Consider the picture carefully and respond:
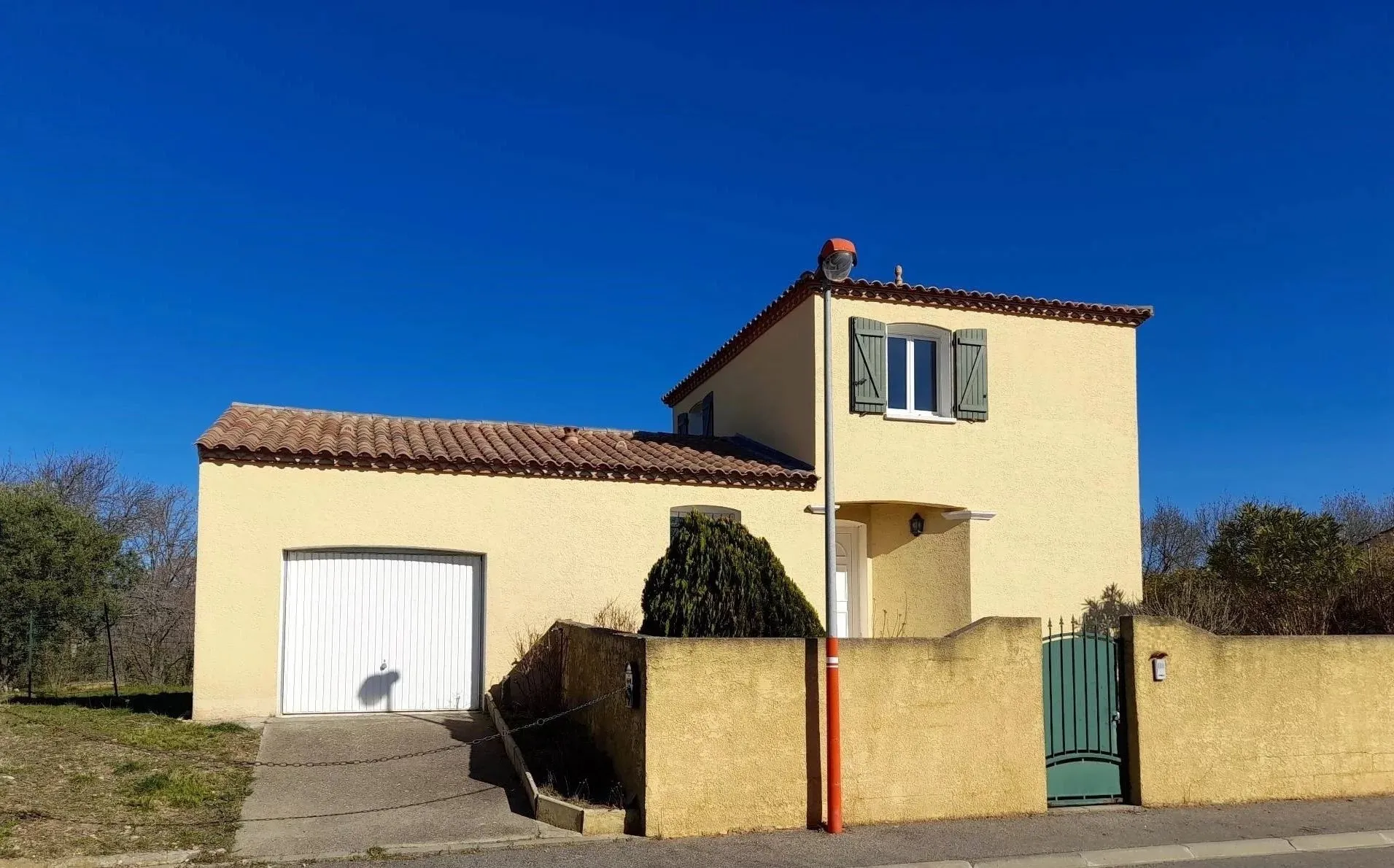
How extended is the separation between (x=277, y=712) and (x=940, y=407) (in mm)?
9806

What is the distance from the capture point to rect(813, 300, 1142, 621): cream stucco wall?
1453 centimetres

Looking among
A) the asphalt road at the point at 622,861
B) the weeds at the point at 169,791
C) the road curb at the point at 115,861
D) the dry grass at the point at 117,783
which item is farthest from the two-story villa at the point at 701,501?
the asphalt road at the point at 622,861

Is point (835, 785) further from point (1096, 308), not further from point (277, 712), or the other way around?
point (1096, 308)

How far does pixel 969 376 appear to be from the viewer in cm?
1490

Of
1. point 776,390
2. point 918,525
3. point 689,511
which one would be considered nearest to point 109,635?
point 689,511

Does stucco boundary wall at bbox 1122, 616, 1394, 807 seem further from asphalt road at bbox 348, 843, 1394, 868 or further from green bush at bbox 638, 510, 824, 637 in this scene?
green bush at bbox 638, 510, 824, 637

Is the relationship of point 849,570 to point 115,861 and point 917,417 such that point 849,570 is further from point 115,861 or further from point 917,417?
point 115,861

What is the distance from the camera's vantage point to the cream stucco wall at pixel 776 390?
14703 mm

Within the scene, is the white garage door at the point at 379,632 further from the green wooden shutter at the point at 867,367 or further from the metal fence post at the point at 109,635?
the green wooden shutter at the point at 867,367

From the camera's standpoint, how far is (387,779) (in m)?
9.36

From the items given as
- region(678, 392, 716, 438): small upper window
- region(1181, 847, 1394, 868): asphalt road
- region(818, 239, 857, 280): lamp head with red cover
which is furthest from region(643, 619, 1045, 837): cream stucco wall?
region(678, 392, 716, 438): small upper window

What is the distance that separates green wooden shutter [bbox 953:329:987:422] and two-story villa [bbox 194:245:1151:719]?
1.0 inches

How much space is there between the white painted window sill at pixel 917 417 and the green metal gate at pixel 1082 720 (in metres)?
5.61

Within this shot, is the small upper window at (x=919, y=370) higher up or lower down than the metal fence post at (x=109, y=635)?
higher up
